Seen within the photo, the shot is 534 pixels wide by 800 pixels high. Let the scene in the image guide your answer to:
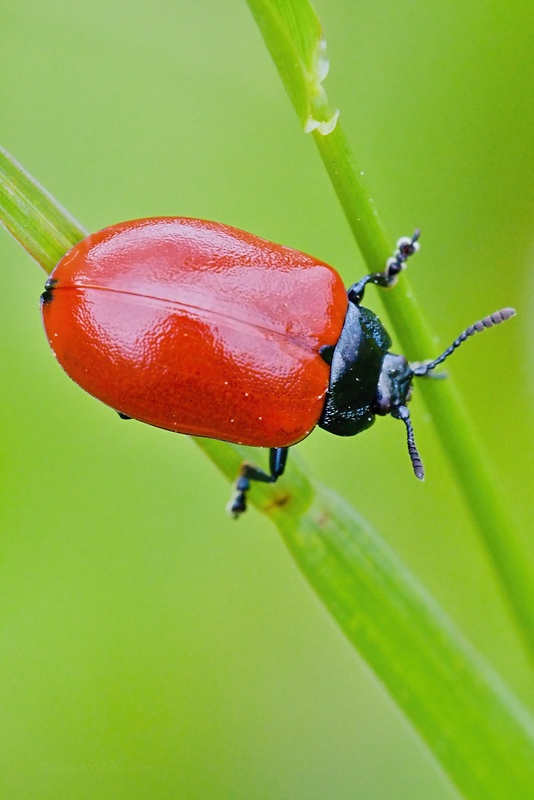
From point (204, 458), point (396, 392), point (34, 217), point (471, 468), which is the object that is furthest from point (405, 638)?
point (204, 458)

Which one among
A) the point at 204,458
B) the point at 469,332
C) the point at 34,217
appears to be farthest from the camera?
the point at 204,458

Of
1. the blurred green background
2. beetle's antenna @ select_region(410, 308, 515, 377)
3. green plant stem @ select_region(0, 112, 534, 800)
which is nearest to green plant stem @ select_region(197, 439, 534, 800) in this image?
green plant stem @ select_region(0, 112, 534, 800)

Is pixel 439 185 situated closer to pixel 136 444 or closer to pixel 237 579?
pixel 136 444

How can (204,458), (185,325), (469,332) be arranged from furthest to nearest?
(204,458), (469,332), (185,325)

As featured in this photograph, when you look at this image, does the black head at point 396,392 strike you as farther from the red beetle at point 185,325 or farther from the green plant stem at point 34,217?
the green plant stem at point 34,217

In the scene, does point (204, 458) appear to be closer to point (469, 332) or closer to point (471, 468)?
point (469, 332)

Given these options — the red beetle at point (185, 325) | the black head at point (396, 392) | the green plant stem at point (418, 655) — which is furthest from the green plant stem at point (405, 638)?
the black head at point (396, 392)
